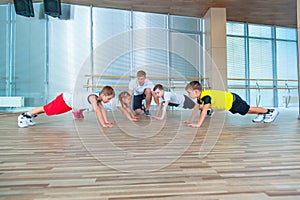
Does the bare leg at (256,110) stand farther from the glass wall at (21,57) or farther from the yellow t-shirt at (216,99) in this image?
the glass wall at (21,57)

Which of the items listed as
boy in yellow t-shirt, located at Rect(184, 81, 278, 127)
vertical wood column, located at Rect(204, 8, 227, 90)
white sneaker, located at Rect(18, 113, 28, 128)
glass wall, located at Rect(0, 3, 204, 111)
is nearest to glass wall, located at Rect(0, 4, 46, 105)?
glass wall, located at Rect(0, 3, 204, 111)

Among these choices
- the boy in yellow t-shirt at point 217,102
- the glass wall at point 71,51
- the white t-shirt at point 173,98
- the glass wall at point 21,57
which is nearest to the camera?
the boy in yellow t-shirt at point 217,102

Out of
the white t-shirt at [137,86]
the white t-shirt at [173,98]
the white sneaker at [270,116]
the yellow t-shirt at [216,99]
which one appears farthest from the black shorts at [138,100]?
the white sneaker at [270,116]

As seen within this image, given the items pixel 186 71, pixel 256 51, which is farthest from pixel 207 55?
pixel 256 51

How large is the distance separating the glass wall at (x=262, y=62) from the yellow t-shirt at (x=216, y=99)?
4237mm

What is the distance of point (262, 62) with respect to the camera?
6.73 m

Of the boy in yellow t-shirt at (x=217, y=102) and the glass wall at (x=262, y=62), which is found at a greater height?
the glass wall at (x=262, y=62)

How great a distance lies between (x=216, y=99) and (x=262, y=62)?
5539 mm

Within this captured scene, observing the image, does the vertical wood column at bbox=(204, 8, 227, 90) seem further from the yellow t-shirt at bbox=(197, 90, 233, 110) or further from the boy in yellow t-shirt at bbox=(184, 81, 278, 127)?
the yellow t-shirt at bbox=(197, 90, 233, 110)

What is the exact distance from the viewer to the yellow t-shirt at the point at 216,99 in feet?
6.38

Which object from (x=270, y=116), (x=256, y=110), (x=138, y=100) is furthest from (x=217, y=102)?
(x=138, y=100)

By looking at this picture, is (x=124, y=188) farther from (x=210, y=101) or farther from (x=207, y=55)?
(x=207, y=55)

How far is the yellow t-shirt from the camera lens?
76.5 inches

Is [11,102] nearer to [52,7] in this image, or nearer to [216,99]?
[52,7]
